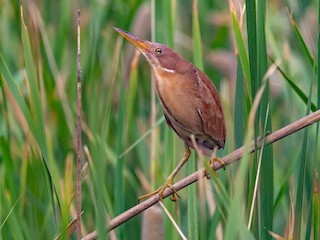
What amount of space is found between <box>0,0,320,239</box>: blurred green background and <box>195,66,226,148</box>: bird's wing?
0.17 ft

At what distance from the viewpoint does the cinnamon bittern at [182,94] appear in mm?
1739

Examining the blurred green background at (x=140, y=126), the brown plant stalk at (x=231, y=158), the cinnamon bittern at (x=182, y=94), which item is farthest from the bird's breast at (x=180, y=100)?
the brown plant stalk at (x=231, y=158)

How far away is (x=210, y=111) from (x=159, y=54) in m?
0.19

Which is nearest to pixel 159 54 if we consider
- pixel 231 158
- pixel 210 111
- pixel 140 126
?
pixel 210 111

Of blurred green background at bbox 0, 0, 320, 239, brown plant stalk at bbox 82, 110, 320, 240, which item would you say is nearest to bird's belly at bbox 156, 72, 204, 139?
blurred green background at bbox 0, 0, 320, 239

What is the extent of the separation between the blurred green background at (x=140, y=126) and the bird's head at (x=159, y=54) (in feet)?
0.39

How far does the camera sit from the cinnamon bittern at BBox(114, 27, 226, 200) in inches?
68.5

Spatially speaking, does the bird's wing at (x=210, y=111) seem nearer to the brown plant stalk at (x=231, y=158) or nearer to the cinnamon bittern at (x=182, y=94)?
the cinnamon bittern at (x=182, y=94)

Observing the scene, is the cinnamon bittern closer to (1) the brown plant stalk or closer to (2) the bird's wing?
(2) the bird's wing

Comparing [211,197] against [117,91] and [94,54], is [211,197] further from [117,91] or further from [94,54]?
[117,91]

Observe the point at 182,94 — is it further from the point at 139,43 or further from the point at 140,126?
the point at 140,126

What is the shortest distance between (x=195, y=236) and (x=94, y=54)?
2.02 feet

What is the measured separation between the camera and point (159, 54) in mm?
1753

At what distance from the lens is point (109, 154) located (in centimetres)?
224
